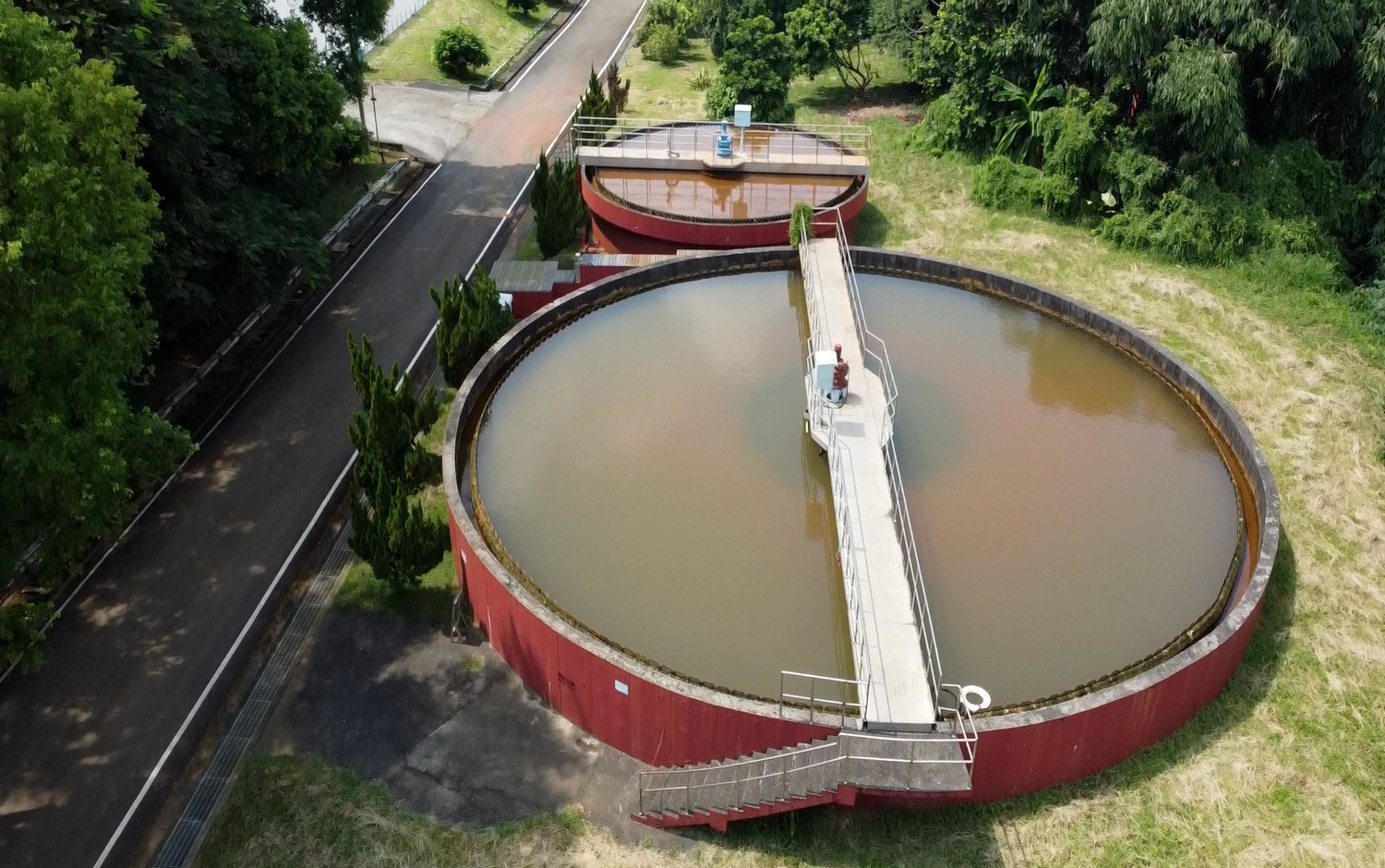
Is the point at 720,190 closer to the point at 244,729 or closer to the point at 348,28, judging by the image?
the point at 348,28

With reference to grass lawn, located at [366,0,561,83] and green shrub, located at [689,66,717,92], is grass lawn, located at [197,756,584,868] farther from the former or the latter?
grass lawn, located at [366,0,561,83]

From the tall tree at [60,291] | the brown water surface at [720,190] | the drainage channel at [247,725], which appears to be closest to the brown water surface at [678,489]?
the drainage channel at [247,725]

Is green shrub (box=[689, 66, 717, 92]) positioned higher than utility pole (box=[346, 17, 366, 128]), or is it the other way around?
utility pole (box=[346, 17, 366, 128])

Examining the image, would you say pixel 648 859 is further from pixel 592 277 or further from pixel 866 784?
pixel 592 277

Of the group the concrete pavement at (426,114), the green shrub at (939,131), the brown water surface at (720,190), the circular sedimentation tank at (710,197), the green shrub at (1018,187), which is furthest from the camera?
the concrete pavement at (426,114)

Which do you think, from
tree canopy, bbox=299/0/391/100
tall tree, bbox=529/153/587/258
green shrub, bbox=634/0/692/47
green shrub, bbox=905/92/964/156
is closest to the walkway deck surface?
tall tree, bbox=529/153/587/258

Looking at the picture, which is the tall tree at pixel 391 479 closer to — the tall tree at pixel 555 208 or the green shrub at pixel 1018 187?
the tall tree at pixel 555 208
